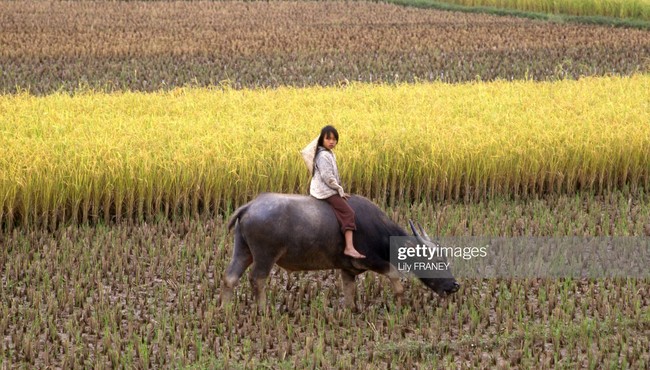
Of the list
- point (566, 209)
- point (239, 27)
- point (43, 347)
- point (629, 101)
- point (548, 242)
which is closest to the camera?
point (43, 347)

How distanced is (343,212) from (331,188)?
13 centimetres

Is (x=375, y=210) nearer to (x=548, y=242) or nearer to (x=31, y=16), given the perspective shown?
(x=548, y=242)

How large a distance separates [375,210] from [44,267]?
1957 mm

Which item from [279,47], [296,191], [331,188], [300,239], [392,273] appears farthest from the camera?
[279,47]

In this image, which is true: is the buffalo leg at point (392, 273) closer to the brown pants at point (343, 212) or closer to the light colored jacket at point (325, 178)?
the brown pants at point (343, 212)

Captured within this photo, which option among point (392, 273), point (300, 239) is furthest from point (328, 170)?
→ point (392, 273)

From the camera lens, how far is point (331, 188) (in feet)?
17.6

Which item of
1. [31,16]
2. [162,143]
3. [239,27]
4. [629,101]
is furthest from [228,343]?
[31,16]

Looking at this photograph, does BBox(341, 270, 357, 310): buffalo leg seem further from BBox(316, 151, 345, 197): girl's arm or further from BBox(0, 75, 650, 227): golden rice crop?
BBox(0, 75, 650, 227): golden rice crop

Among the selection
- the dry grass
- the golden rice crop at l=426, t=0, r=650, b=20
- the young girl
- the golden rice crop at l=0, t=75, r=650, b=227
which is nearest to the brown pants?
the young girl

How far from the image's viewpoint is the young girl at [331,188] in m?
5.29

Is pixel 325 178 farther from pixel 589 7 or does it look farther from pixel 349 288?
pixel 589 7

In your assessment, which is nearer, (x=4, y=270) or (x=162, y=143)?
(x=4, y=270)

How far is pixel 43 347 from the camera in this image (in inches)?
197
